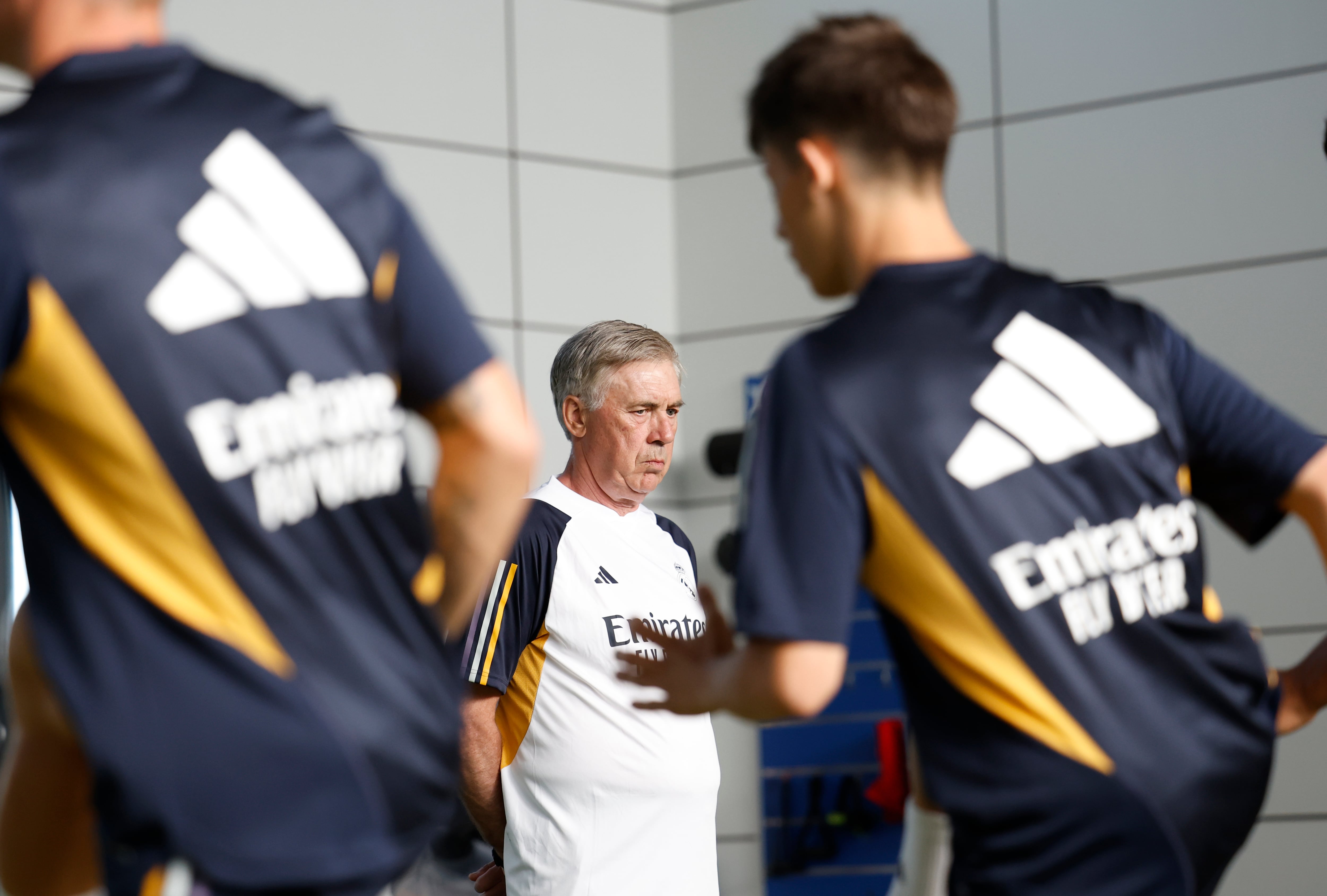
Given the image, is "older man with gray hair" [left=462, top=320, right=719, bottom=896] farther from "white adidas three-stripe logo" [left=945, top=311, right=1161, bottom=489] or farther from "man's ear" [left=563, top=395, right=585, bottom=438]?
"white adidas three-stripe logo" [left=945, top=311, right=1161, bottom=489]

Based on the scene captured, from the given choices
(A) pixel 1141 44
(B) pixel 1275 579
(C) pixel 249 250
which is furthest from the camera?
(A) pixel 1141 44

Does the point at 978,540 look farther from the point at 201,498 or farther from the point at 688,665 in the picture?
the point at 201,498

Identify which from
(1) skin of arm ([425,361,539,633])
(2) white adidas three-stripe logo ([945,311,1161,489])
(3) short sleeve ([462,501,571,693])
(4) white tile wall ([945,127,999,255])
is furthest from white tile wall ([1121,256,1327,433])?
(1) skin of arm ([425,361,539,633])

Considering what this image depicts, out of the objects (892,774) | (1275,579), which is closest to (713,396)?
(892,774)

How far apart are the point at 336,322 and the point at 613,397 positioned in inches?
72.1

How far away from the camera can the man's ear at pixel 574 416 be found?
9.99 feet

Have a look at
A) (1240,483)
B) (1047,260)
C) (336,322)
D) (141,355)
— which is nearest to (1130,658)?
(1240,483)

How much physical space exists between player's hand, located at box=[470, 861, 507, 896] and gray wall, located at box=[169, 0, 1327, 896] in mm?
2658

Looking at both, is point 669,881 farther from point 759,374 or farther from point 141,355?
point 759,374

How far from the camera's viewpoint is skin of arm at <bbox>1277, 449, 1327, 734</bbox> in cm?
149

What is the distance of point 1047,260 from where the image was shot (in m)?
5.35

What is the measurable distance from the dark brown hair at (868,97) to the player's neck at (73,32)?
0.59 meters

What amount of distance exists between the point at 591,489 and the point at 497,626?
0.45 meters

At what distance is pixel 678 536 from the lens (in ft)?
10.2
